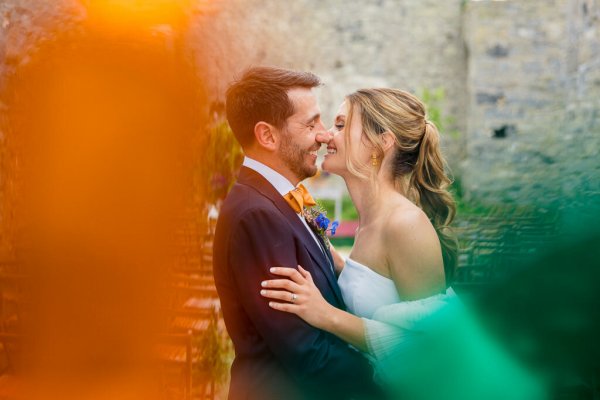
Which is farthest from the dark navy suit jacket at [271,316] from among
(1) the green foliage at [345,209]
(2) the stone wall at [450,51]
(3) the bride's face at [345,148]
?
(1) the green foliage at [345,209]

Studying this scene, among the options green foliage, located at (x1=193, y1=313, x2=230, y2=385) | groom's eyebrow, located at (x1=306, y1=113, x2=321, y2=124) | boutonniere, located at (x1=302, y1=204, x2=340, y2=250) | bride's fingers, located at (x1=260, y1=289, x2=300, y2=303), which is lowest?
green foliage, located at (x1=193, y1=313, x2=230, y2=385)

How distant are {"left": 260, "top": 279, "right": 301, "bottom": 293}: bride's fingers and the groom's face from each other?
35 centimetres

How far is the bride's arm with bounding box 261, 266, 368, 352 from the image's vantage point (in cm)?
147


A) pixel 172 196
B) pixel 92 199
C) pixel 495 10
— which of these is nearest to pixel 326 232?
pixel 172 196

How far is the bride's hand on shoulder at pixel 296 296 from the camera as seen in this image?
1.47 meters

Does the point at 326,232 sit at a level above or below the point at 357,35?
below

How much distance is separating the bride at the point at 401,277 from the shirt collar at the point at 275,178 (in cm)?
24

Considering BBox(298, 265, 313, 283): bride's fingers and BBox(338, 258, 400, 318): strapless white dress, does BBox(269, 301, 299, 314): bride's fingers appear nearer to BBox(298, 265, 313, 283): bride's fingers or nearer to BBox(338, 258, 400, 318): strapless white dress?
BBox(298, 265, 313, 283): bride's fingers

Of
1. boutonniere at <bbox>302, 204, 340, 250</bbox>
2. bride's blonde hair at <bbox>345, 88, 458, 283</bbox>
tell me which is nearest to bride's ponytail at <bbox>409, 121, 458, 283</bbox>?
bride's blonde hair at <bbox>345, 88, 458, 283</bbox>

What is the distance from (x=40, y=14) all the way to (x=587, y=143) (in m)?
1.48

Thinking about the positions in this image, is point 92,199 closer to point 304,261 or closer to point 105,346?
point 105,346

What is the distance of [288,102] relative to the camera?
5.44 ft

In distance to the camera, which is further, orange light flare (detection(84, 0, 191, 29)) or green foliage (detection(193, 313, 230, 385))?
green foliage (detection(193, 313, 230, 385))

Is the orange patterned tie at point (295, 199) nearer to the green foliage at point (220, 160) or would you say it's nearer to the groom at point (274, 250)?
the groom at point (274, 250)
